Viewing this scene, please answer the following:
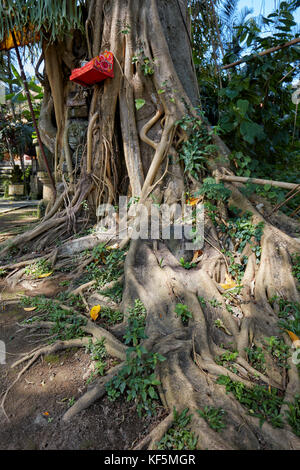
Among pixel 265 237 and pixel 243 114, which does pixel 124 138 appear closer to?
pixel 243 114

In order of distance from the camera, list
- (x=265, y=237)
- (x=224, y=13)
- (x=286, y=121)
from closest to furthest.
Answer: (x=265, y=237) < (x=286, y=121) < (x=224, y=13)

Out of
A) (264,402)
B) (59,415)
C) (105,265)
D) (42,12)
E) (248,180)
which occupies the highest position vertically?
(42,12)

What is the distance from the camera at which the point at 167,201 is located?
10.0ft

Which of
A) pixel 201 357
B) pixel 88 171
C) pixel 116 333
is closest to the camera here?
pixel 201 357

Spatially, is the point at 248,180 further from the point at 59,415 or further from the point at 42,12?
the point at 42,12

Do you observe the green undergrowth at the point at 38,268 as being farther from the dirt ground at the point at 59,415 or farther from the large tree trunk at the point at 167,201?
the dirt ground at the point at 59,415

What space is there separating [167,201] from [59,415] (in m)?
2.09

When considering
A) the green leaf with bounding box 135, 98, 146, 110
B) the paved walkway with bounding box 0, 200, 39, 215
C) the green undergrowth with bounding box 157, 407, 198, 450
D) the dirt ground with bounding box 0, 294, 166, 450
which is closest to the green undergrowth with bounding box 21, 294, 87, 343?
the dirt ground with bounding box 0, 294, 166, 450

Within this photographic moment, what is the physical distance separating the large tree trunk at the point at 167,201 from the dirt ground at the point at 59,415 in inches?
3.7

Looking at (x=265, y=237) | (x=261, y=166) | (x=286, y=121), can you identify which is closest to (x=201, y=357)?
(x=265, y=237)

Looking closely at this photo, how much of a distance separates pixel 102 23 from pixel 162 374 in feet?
12.7

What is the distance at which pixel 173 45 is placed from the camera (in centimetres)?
347

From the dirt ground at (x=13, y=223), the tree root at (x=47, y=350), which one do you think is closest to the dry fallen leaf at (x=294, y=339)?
the tree root at (x=47, y=350)

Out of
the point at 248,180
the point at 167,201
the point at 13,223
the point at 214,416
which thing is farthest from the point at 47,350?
the point at 13,223
